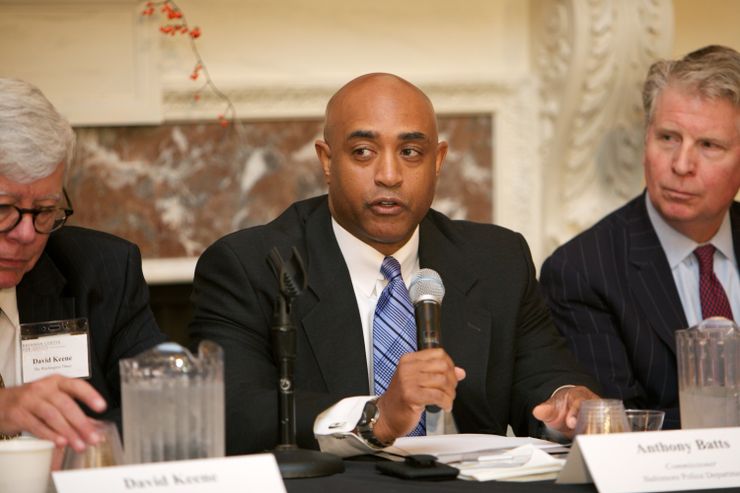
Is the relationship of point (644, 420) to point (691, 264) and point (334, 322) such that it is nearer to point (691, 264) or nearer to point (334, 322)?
point (334, 322)

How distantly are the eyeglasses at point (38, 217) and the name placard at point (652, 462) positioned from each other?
4.00 feet

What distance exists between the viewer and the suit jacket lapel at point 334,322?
2684 millimetres

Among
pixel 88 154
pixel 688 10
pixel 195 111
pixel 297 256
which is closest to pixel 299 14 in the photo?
pixel 195 111

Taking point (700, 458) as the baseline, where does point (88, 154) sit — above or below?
above

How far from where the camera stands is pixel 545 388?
2.77 metres

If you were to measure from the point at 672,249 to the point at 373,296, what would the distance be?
1028 mm

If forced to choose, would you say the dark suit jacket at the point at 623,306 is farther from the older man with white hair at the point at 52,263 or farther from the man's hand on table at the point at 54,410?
the man's hand on table at the point at 54,410

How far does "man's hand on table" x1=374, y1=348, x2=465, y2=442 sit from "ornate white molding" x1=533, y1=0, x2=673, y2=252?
2.32m

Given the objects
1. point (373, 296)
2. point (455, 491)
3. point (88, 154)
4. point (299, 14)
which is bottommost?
point (455, 491)

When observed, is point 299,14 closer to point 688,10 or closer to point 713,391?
point 688,10

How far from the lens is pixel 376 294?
9.25ft

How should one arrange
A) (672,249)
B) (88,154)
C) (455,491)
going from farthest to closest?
(88,154) → (672,249) → (455,491)

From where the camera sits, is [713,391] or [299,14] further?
[299,14]

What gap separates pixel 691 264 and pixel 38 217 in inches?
71.9
